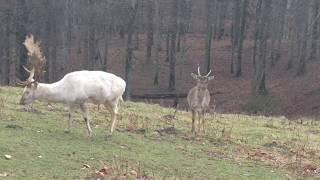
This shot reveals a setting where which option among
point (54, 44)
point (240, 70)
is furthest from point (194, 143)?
point (240, 70)

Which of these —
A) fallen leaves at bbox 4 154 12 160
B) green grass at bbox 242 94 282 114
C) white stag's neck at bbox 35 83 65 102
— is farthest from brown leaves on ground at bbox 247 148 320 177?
green grass at bbox 242 94 282 114

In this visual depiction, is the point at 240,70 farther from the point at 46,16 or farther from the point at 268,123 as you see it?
the point at 268,123

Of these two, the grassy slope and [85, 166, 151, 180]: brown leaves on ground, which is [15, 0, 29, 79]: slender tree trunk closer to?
the grassy slope

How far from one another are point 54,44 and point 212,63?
1936cm

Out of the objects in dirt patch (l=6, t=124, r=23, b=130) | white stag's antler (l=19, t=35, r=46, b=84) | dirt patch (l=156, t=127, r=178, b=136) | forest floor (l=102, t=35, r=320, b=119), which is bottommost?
forest floor (l=102, t=35, r=320, b=119)

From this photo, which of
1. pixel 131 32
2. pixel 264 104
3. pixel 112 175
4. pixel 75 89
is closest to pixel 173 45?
pixel 131 32

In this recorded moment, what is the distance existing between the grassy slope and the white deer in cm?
75

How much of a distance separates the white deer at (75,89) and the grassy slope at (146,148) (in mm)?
745

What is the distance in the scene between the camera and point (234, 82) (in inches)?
2233

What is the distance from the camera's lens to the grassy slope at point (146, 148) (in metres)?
11.6

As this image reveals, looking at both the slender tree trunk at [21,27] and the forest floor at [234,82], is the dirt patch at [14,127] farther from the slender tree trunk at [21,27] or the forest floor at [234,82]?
the slender tree trunk at [21,27]

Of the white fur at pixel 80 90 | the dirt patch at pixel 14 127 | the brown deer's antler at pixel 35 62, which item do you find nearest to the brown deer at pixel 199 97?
the white fur at pixel 80 90

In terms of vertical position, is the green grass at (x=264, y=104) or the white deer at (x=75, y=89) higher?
the white deer at (x=75, y=89)

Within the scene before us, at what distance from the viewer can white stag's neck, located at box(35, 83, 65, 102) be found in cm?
1445
